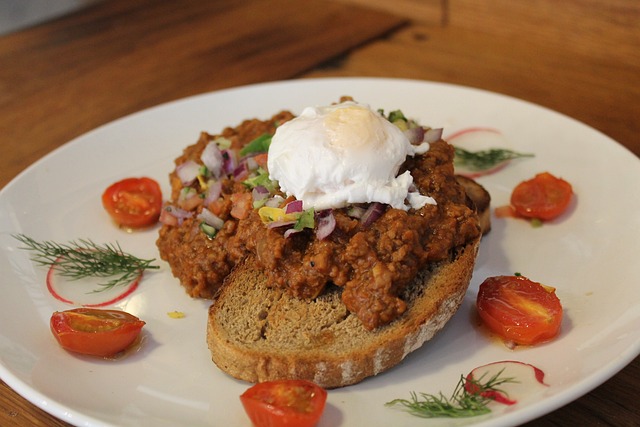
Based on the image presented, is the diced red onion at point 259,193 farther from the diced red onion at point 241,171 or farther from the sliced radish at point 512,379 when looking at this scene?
the sliced radish at point 512,379

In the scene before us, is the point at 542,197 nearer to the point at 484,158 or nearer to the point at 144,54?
the point at 484,158

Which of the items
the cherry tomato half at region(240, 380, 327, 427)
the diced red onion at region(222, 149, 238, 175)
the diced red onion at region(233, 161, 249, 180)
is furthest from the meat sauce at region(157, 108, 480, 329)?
the cherry tomato half at region(240, 380, 327, 427)

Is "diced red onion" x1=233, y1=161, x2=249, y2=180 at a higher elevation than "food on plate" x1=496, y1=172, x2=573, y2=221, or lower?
higher

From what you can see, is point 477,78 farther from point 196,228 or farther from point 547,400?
point 547,400

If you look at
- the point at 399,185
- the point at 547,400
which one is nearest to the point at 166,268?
the point at 399,185

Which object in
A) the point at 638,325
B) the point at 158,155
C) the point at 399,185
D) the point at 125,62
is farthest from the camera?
the point at 125,62

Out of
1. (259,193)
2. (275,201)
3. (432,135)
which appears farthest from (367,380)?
(432,135)

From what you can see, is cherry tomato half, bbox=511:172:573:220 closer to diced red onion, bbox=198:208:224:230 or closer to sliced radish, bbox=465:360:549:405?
sliced radish, bbox=465:360:549:405

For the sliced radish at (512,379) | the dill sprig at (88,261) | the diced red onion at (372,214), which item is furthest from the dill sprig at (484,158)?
the dill sprig at (88,261)
